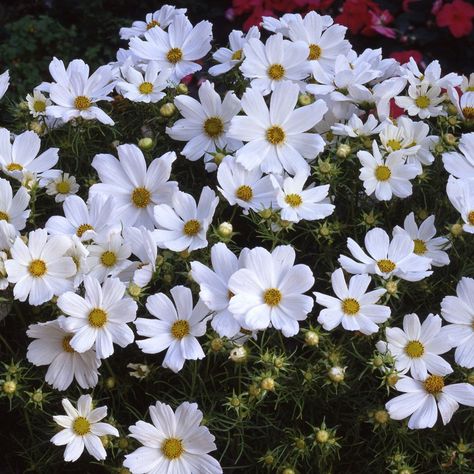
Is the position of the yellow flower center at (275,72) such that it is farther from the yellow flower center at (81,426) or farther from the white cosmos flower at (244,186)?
the yellow flower center at (81,426)

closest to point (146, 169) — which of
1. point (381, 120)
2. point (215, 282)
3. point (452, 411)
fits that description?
point (215, 282)

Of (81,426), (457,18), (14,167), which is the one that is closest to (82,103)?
(14,167)

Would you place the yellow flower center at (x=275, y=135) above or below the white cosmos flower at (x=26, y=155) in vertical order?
above

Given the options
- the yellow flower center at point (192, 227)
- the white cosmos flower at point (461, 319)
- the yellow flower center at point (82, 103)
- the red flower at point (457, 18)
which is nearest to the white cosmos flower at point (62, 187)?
the yellow flower center at point (82, 103)

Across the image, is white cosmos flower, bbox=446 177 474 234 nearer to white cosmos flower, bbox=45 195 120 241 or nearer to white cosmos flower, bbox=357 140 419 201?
white cosmos flower, bbox=357 140 419 201

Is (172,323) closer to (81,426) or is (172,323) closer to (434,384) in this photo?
(81,426)
